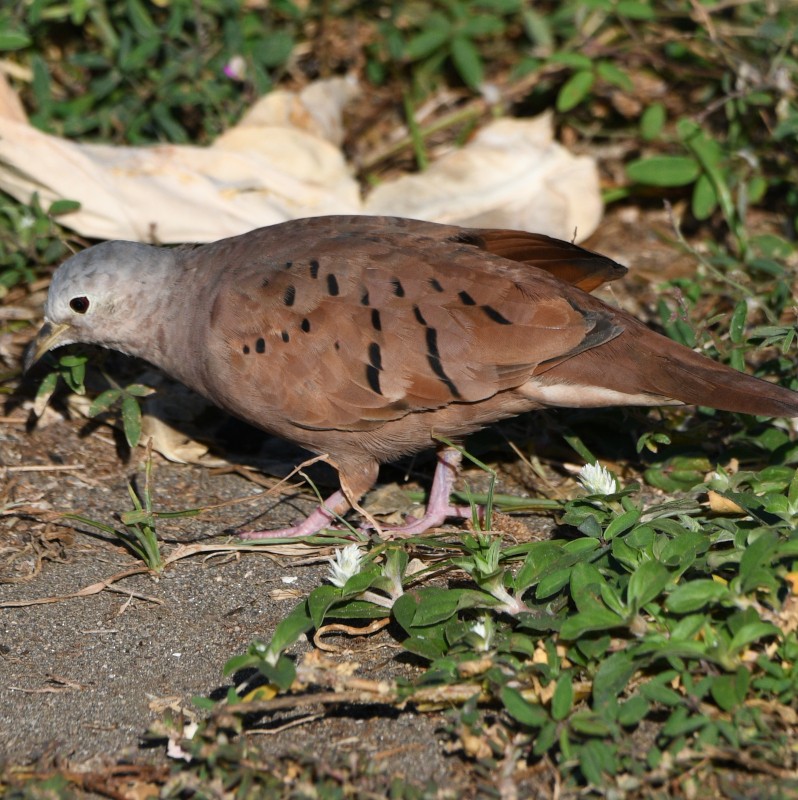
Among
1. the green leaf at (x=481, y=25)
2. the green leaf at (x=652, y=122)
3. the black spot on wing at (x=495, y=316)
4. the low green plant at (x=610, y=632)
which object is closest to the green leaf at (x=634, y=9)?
the green leaf at (x=652, y=122)

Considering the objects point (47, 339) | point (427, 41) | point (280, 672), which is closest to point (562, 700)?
point (280, 672)

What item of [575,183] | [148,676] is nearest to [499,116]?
[575,183]

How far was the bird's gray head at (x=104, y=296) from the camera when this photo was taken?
445 cm

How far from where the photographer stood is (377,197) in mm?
6004

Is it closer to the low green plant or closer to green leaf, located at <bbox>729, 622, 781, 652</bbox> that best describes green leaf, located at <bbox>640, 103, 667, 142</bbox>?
the low green plant

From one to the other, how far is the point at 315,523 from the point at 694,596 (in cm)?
171

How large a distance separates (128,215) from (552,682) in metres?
3.49

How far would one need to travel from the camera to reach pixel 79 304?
14.6 feet

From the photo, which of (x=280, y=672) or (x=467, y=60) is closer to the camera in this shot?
(x=280, y=672)

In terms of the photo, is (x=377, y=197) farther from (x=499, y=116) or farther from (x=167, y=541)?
(x=167, y=541)

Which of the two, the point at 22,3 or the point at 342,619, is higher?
the point at 22,3

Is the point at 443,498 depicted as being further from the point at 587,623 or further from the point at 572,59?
the point at 572,59

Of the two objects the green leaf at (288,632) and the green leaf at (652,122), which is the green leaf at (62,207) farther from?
the green leaf at (652,122)

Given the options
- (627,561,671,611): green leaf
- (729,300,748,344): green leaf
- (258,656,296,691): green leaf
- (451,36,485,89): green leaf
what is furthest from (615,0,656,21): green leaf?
(258,656,296,691): green leaf
